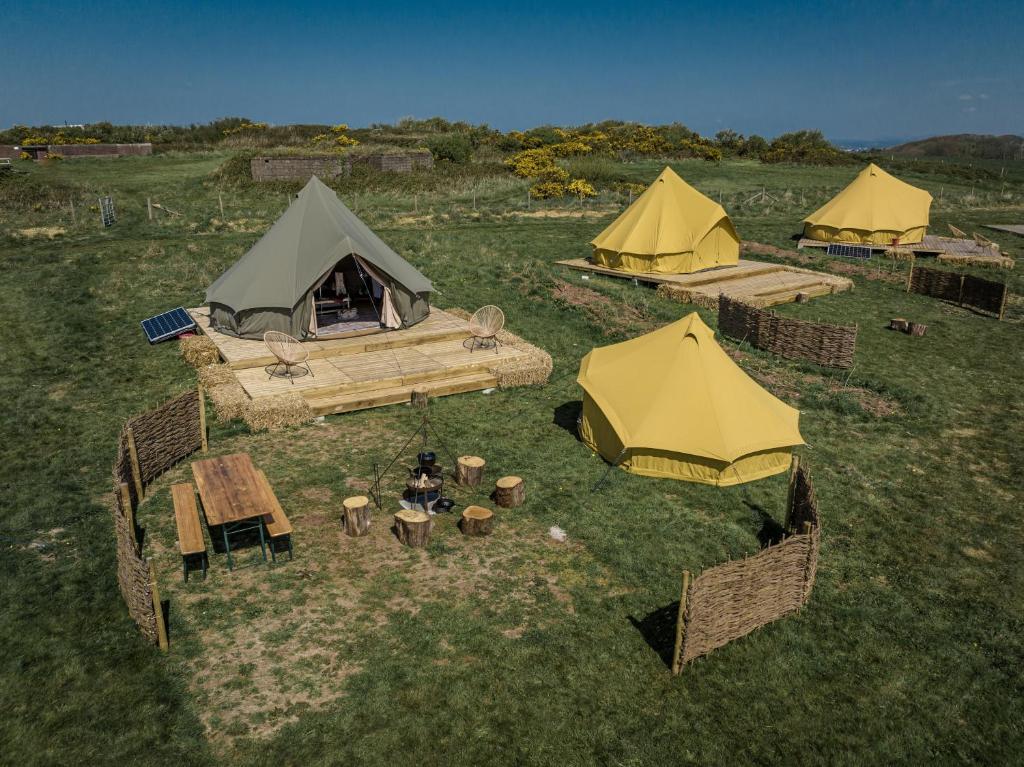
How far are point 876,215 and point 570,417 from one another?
24.7 meters

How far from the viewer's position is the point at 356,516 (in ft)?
35.8

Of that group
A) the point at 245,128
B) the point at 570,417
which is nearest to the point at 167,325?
the point at 570,417

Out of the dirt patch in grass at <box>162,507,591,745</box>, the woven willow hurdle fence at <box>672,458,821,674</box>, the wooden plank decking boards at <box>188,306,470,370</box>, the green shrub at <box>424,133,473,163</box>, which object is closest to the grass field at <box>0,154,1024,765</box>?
the dirt patch in grass at <box>162,507,591,745</box>

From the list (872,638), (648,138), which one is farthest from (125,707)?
(648,138)

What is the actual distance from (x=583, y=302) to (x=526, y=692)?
1627cm

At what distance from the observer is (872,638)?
30.4 ft

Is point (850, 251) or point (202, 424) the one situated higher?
point (850, 251)

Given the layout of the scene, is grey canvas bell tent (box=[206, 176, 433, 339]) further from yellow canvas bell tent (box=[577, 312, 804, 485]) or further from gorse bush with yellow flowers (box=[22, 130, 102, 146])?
gorse bush with yellow flowers (box=[22, 130, 102, 146])

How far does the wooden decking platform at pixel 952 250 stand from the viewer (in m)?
31.4

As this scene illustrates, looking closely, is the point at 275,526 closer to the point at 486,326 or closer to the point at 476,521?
the point at 476,521

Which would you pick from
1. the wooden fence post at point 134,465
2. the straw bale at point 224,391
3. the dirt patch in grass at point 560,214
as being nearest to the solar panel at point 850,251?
the dirt patch in grass at point 560,214

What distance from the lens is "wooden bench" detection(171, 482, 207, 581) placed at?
969cm

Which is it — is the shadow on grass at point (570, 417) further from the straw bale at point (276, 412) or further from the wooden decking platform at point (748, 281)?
the wooden decking platform at point (748, 281)

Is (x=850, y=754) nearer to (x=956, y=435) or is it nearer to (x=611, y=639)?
(x=611, y=639)
